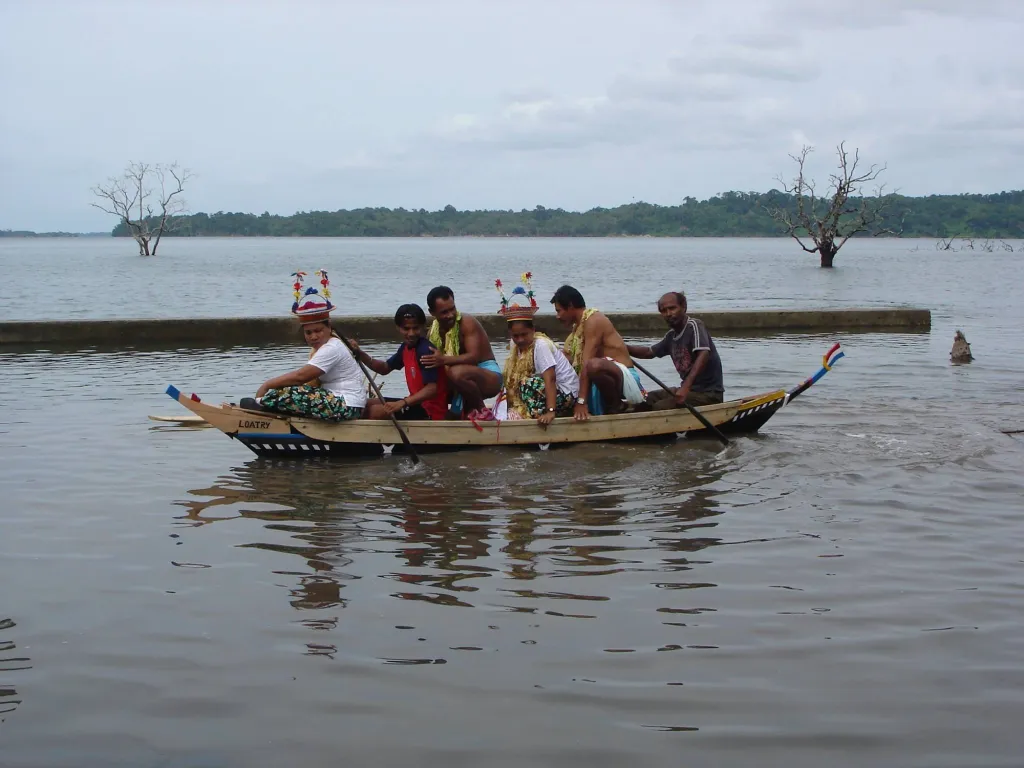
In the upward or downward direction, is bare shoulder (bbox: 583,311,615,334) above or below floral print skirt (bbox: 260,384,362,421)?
→ above

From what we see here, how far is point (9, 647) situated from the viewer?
14.8ft

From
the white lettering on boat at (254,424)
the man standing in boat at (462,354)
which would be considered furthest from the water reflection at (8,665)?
the man standing in boat at (462,354)

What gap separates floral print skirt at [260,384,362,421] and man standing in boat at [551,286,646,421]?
1888 mm

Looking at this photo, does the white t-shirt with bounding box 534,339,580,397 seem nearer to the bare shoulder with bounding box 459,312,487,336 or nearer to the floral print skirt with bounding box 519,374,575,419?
the floral print skirt with bounding box 519,374,575,419

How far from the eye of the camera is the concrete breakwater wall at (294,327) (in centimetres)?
1591

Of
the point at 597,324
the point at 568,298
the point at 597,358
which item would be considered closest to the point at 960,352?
the point at 597,324

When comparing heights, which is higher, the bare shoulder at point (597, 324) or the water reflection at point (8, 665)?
the bare shoulder at point (597, 324)

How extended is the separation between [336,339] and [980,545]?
4.78 m

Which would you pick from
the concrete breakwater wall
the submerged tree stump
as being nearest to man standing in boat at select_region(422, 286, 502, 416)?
the concrete breakwater wall

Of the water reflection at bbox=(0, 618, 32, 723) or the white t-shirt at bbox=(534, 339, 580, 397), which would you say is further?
the white t-shirt at bbox=(534, 339, 580, 397)

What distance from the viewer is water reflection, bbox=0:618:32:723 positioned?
13.1 ft

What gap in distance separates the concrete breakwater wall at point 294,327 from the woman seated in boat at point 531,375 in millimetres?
7903

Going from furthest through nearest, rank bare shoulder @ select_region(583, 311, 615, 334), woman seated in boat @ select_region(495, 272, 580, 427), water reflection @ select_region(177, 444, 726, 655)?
bare shoulder @ select_region(583, 311, 615, 334) → woman seated in boat @ select_region(495, 272, 580, 427) → water reflection @ select_region(177, 444, 726, 655)

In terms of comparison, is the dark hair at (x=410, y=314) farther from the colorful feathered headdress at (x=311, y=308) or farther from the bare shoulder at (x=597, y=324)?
the bare shoulder at (x=597, y=324)
